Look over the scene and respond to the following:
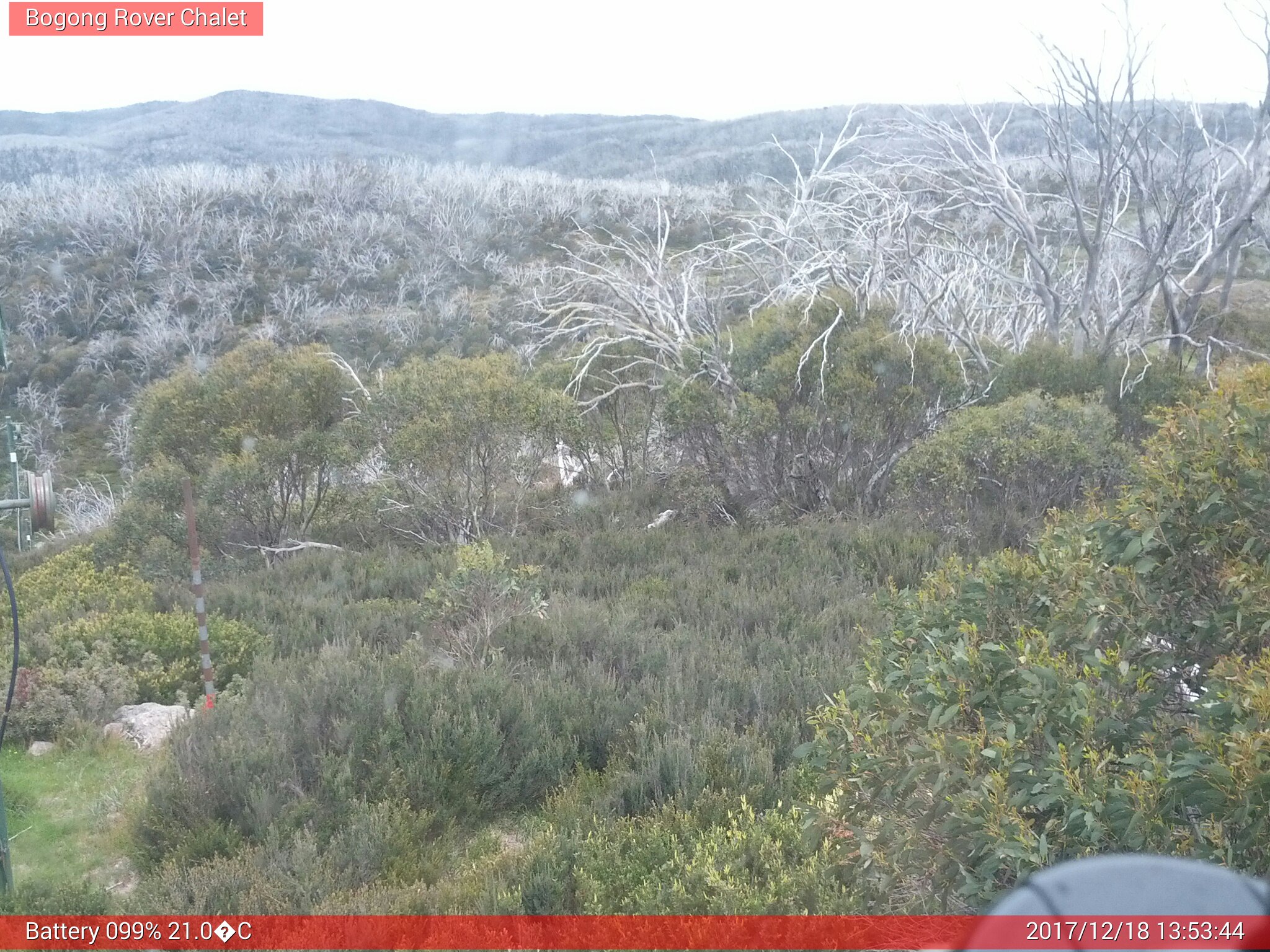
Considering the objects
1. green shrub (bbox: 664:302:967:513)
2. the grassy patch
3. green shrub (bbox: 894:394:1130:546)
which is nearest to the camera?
the grassy patch

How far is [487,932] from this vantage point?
313 centimetres

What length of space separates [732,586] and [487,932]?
4.71 meters

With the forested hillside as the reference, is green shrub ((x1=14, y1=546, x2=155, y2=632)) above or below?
below

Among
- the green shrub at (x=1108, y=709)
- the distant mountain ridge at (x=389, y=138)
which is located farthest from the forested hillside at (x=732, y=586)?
the distant mountain ridge at (x=389, y=138)

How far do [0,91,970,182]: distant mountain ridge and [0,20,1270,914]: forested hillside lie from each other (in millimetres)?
22284

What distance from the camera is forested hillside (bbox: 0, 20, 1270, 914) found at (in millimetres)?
2436

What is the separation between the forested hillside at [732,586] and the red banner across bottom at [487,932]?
8 centimetres

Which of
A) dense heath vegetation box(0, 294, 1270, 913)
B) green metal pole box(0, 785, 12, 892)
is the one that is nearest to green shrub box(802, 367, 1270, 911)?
dense heath vegetation box(0, 294, 1270, 913)

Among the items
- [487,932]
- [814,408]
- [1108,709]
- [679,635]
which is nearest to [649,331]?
[814,408]

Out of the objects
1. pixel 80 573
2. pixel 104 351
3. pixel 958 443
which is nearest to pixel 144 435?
pixel 80 573

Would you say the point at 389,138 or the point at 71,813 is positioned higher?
the point at 389,138

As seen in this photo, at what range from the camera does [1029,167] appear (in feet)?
94.7

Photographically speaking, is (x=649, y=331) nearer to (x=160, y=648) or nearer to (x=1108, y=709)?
(x=160, y=648)

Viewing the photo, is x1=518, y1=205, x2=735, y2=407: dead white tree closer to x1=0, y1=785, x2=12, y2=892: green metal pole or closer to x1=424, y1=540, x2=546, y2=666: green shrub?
x1=424, y1=540, x2=546, y2=666: green shrub
